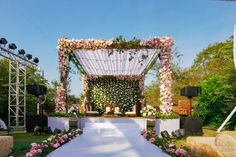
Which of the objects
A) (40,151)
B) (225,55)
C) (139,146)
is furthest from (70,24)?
(225,55)

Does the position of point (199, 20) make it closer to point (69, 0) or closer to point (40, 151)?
point (69, 0)

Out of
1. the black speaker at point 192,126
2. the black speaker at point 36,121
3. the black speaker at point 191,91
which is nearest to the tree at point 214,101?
the black speaker at point 191,91

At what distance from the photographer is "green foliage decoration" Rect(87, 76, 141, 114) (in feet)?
62.0

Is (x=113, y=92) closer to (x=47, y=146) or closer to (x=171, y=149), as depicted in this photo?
(x=47, y=146)

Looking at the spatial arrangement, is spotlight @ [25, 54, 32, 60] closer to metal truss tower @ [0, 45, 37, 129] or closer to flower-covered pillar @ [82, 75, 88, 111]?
metal truss tower @ [0, 45, 37, 129]

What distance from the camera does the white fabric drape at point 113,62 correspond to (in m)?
13.3

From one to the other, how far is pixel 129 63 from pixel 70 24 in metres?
3.07

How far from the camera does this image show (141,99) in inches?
739

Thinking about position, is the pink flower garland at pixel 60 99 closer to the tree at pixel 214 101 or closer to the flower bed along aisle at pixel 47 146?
the flower bed along aisle at pixel 47 146

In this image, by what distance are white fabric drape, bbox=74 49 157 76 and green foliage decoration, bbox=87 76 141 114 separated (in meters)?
0.60

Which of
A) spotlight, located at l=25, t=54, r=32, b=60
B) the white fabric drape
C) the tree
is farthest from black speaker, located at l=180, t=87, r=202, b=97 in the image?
spotlight, located at l=25, t=54, r=32, b=60

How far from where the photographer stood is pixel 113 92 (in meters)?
19.1

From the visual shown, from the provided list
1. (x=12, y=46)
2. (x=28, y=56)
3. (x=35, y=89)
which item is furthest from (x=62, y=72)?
(x=28, y=56)

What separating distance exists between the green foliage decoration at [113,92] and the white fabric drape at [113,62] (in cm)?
60
